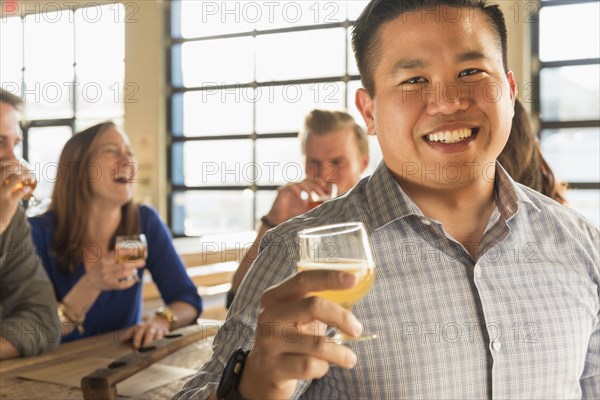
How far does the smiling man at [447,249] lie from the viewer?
4.15 feet

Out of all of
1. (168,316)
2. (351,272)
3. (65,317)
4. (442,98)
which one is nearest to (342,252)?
(351,272)

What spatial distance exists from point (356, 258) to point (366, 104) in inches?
23.9

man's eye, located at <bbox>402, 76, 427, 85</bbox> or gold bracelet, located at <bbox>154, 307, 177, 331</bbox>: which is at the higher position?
man's eye, located at <bbox>402, 76, 427, 85</bbox>

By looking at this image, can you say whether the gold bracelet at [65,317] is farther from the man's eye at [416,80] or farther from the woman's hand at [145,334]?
the man's eye at [416,80]

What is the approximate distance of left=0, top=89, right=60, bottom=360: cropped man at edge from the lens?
7.25ft

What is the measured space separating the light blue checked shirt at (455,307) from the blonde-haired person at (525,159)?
3.53ft

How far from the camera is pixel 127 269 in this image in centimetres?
265

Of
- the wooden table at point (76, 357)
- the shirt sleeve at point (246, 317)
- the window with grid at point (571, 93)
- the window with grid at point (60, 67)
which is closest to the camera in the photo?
the shirt sleeve at point (246, 317)

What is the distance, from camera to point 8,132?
2738 millimetres

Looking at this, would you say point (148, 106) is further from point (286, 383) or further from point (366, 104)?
point (286, 383)

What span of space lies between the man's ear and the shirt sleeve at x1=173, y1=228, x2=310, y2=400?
393 millimetres

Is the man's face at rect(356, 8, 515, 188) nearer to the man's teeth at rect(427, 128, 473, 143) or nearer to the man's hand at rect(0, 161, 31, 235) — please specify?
the man's teeth at rect(427, 128, 473, 143)

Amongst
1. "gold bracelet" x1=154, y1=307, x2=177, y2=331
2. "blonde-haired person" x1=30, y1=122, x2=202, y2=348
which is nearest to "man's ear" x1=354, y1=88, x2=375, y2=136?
"gold bracelet" x1=154, y1=307, x2=177, y2=331

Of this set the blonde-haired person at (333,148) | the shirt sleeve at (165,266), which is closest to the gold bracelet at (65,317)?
the shirt sleeve at (165,266)
